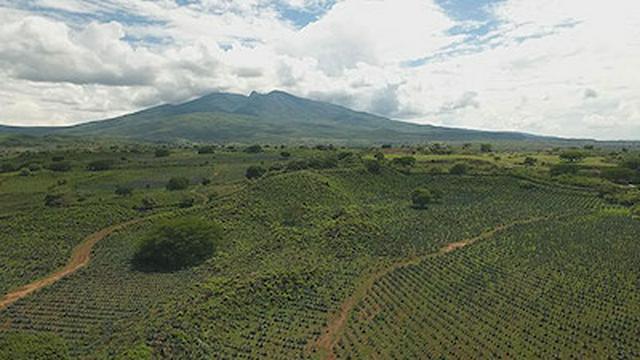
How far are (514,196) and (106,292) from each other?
85.5 meters

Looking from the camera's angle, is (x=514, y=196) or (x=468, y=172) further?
(x=468, y=172)

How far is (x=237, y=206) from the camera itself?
298 ft

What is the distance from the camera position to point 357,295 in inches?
2013

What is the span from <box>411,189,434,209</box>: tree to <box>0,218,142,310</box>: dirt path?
58.5m

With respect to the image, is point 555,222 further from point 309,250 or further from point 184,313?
point 184,313

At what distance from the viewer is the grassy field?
40344mm

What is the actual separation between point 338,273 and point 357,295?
23.1 feet

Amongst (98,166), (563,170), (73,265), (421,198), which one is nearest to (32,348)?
(73,265)

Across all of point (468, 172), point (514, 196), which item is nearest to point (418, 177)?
point (468, 172)

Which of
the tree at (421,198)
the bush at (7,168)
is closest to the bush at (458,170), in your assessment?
the tree at (421,198)

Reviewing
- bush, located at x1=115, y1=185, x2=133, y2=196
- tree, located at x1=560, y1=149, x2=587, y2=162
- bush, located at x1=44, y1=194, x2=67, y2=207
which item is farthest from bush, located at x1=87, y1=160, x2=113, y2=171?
tree, located at x1=560, y1=149, x2=587, y2=162

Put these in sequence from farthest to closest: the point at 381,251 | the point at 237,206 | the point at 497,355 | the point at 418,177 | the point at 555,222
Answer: the point at 418,177 < the point at 237,206 < the point at 555,222 < the point at 381,251 < the point at 497,355

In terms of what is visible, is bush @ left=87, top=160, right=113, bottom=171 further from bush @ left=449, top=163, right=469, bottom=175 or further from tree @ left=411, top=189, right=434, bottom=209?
bush @ left=449, top=163, right=469, bottom=175

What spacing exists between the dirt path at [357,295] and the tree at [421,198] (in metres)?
19.3
